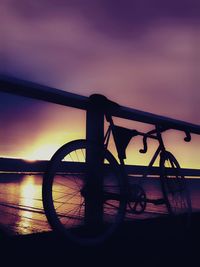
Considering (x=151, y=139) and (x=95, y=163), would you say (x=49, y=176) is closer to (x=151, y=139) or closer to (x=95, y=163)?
(x=95, y=163)

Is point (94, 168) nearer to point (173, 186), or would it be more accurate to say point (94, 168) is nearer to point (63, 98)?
point (63, 98)

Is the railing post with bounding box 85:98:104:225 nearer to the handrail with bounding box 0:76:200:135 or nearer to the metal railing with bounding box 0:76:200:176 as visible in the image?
the metal railing with bounding box 0:76:200:176

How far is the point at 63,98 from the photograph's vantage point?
8.98ft

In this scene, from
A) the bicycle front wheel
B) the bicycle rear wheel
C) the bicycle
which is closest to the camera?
the bicycle front wheel

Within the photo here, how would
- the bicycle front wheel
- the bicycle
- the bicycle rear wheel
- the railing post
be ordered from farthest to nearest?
the bicycle rear wheel < the railing post < the bicycle < the bicycle front wheel

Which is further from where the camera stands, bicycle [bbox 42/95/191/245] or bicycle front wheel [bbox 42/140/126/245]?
bicycle [bbox 42/95/191/245]

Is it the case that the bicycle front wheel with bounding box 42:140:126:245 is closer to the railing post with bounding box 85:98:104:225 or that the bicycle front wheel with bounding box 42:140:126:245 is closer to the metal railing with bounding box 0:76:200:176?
the railing post with bounding box 85:98:104:225

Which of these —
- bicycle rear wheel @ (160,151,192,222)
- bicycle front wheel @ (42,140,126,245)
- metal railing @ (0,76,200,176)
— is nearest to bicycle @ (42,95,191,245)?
bicycle front wheel @ (42,140,126,245)

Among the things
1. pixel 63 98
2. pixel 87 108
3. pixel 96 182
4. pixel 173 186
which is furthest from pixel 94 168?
pixel 173 186

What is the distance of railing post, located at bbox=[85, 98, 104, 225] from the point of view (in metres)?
2.78

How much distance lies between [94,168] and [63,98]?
2.28ft

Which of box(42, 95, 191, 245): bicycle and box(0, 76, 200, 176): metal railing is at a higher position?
box(0, 76, 200, 176): metal railing

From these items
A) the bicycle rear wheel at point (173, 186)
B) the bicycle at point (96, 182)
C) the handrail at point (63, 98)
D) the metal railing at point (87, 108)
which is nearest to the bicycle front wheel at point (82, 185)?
the bicycle at point (96, 182)

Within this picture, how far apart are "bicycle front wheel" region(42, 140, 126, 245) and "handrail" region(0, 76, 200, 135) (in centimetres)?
40
